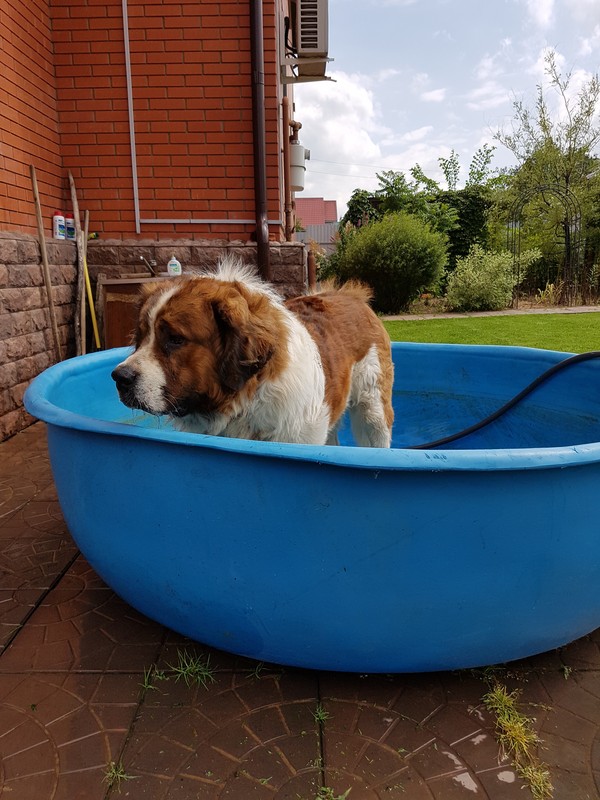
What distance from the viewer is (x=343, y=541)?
6.60 ft

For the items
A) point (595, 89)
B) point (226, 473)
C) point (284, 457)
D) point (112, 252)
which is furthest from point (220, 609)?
point (595, 89)

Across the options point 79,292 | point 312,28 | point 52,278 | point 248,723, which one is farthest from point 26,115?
point 248,723

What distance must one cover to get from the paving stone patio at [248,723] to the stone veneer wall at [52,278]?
3.64 m

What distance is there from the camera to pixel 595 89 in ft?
68.0

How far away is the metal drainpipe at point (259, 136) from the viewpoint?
7.47 m

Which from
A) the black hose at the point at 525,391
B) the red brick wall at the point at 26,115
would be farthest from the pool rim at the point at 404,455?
the red brick wall at the point at 26,115

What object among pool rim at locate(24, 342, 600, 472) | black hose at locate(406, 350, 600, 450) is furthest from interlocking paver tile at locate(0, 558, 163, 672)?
black hose at locate(406, 350, 600, 450)

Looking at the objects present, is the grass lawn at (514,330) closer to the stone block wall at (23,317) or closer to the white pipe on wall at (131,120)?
the white pipe on wall at (131,120)

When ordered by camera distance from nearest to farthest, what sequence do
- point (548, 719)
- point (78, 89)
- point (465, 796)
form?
point (465, 796), point (548, 719), point (78, 89)

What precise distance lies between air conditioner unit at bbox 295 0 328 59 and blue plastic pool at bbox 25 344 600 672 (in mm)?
9069

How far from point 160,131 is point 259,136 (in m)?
1.32

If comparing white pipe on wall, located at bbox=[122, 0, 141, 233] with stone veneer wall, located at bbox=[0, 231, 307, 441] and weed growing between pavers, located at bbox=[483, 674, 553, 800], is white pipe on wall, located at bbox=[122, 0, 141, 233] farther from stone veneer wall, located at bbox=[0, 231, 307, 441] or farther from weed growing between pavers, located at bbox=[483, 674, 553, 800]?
weed growing between pavers, located at bbox=[483, 674, 553, 800]

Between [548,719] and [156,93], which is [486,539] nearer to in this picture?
[548,719]

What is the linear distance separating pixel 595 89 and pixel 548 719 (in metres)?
23.8
